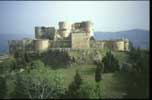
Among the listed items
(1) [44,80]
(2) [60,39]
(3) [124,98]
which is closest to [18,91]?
(1) [44,80]

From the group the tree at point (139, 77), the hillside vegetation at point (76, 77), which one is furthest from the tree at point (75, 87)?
the tree at point (139, 77)

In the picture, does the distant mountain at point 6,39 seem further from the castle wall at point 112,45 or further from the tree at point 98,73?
the castle wall at point 112,45

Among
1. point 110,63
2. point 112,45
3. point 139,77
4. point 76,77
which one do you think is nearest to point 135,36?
point 110,63

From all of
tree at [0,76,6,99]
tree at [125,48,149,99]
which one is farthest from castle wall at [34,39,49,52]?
tree at [125,48,149,99]

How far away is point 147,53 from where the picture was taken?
3277 millimetres

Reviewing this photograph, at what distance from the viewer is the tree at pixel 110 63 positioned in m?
4.35

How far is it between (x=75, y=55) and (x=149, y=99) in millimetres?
2643

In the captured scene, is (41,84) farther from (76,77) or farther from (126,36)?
(126,36)

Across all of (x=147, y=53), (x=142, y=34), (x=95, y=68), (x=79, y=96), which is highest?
(x=142, y=34)

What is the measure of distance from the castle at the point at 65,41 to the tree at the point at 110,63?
14.7 inches

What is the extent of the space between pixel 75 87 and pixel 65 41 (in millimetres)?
2139

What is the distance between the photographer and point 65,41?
603 cm

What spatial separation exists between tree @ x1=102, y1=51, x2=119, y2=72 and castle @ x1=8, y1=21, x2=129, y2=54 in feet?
1.23

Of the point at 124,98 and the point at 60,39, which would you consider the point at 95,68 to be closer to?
the point at 124,98
